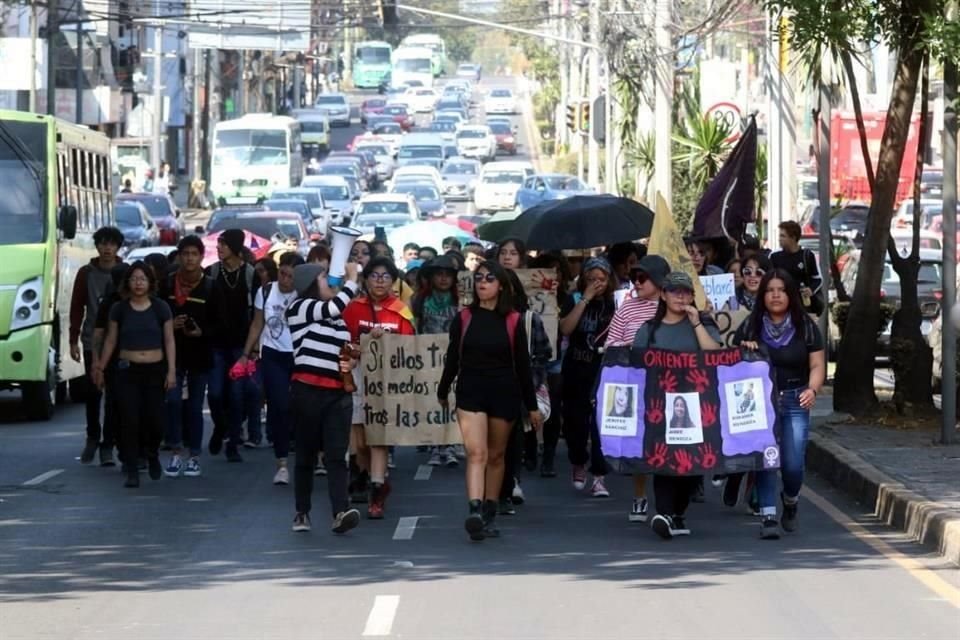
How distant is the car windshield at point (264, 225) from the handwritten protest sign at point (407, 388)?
74.4 ft

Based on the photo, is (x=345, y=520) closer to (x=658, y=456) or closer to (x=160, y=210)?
(x=658, y=456)

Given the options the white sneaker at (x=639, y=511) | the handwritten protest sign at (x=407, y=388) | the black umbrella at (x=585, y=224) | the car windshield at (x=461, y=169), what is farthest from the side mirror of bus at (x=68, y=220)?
the car windshield at (x=461, y=169)

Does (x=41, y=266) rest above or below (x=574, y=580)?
above

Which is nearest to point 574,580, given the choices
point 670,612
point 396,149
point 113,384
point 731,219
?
point 670,612

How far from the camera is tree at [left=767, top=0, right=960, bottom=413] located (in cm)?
1622

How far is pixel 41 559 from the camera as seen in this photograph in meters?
11.6

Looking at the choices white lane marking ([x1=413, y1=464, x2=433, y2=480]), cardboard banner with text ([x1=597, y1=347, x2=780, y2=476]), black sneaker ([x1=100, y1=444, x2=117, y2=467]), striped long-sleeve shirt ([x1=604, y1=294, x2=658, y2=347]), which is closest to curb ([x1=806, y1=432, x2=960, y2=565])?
cardboard banner with text ([x1=597, y1=347, x2=780, y2=476])

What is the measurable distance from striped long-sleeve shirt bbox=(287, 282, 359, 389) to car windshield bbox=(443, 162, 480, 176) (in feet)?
198

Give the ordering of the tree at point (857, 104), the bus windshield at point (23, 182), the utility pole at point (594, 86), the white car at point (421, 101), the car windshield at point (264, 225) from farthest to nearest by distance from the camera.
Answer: the white car at point (421, 101) < the utility pole at point (594, 86) < the car windshield at point (264, 225) < the bus windshield at point (23, 182) < the tree at point (857, 104)

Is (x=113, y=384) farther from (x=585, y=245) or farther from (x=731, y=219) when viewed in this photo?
(x=731, y=219)

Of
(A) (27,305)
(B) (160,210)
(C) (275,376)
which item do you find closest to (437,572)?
(C) (275,376)

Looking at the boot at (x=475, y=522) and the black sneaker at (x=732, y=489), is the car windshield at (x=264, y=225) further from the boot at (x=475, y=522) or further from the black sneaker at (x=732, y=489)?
the boot at (x=475, y=522)

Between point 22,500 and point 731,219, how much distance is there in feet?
25.2

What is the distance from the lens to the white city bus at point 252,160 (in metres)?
64.4
